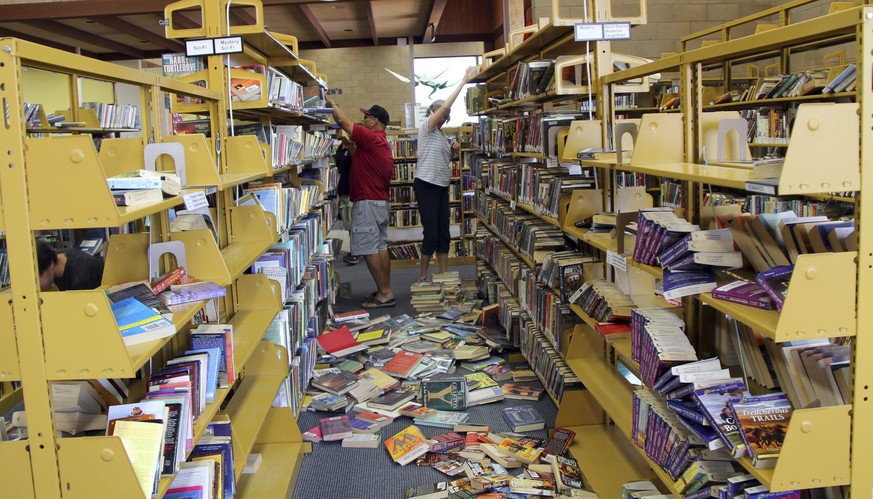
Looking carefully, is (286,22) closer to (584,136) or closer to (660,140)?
(584,136)

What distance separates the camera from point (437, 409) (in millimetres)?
4449

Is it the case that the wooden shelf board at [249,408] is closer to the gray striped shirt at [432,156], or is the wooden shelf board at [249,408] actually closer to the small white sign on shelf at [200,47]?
the small white sign on shelf at [200,47]

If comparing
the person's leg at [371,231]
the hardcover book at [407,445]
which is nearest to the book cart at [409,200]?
the person's leg at [371,231]

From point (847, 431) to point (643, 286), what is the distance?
1.47 metres

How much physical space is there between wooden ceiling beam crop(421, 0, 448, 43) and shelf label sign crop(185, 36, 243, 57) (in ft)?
24.9

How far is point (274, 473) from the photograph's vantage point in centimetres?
352

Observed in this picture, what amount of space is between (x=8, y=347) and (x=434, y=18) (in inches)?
426

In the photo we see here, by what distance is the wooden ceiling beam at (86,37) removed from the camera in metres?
11.4

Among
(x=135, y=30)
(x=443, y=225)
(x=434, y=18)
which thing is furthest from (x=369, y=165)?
(x=135, y=30)

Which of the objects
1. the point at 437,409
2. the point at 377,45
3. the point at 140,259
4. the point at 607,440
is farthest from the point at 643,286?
the point at 377,45

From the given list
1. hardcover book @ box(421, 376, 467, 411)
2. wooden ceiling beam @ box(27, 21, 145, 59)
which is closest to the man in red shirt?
hardcover book @ box(421, 376, 467, 411)

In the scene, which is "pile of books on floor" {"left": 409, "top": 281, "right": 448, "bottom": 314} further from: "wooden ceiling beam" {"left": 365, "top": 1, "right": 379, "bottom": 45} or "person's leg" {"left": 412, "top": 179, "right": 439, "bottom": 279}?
"wooden ceiling beam" {"left": 365, "top": 1, "right": 379, "bottom": 45}

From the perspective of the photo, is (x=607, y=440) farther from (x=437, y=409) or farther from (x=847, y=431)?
(x=847, y=431)

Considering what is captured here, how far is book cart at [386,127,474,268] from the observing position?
30.9 feet
